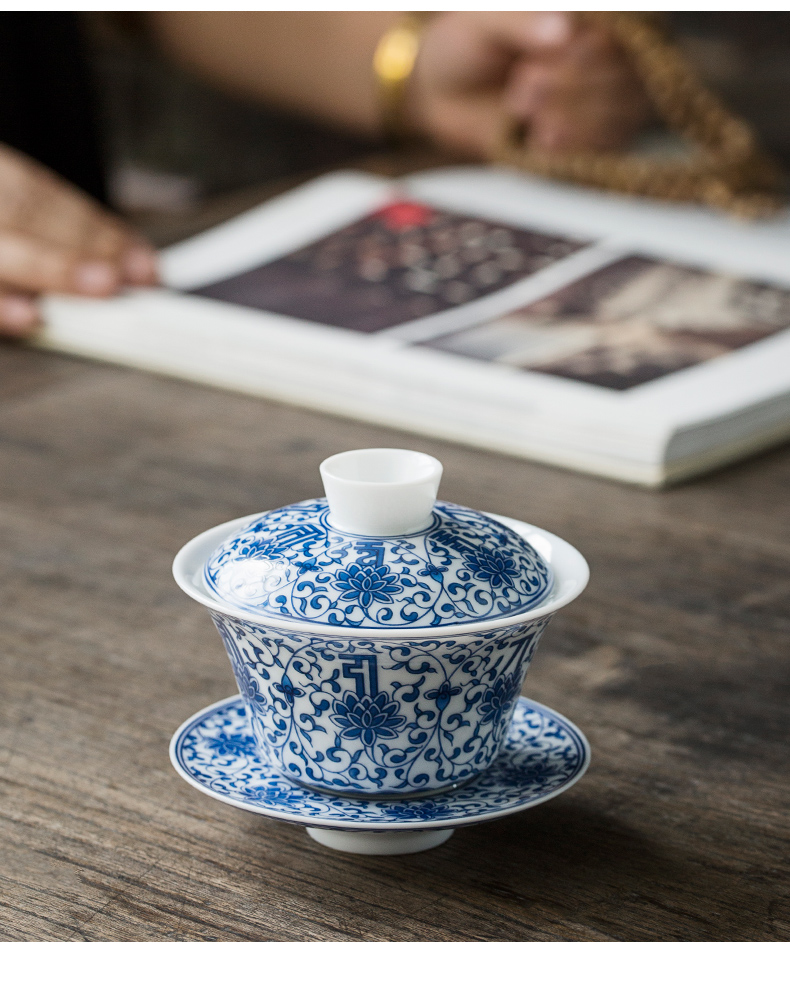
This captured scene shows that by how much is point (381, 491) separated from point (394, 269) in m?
0.66

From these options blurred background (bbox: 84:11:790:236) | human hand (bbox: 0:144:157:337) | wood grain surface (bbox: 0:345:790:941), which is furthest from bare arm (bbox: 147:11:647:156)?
wood grain surface (bbox: 0:345:790:941)

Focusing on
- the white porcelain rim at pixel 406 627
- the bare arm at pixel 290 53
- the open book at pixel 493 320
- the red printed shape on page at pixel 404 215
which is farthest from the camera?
the bare arm at pixel 290 53

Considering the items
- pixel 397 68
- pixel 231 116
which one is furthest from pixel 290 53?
pixel 231 116

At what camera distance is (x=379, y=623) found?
0.34 m

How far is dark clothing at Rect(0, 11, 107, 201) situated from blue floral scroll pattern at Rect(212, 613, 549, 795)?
1.18 m

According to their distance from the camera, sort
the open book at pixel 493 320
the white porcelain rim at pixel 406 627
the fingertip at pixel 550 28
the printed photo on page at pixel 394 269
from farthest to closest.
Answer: the fingertip at pixel 550 28 < the printed photo on page at pixel 394 269 < the open book at pixel 493 320 < the white porcelain rim at pixel 406 627

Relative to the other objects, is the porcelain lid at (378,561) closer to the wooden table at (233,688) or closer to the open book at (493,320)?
the wooden table at (233,688)

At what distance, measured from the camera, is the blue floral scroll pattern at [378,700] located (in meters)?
0.35

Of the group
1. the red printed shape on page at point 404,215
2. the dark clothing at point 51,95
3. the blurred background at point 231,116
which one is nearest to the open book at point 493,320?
the red printed shape on page at point 404,215

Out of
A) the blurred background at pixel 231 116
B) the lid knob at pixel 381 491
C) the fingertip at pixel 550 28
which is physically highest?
the fingertip at pixel 550 28

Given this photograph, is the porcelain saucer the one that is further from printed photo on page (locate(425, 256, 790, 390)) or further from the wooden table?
printed photo on page (locate(425, 256, 790, 390))

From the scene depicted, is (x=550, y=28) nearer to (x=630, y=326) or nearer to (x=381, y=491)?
(x=630, y=326)

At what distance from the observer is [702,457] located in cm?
75

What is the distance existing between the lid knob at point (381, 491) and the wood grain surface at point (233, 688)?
A: 112 mm
